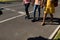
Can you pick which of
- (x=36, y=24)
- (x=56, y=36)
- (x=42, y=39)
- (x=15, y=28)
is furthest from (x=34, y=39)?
(x=36, y=24)

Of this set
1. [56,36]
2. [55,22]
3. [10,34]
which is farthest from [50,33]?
[55,22]

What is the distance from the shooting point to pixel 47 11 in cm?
1275

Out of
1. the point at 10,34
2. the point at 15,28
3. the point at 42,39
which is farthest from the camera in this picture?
the point at 15,28

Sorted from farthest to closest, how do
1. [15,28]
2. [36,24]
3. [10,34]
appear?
[36,24], [15,28], [10,34]

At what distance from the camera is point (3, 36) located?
1044cm

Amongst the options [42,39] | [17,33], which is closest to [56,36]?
[42,39]

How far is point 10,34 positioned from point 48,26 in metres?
2.51

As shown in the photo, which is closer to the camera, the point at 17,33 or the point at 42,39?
the point at 42,39

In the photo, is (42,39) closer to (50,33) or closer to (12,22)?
(50,33)

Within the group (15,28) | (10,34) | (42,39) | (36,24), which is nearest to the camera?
(42,39)

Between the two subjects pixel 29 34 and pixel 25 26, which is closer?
pixel 29 34

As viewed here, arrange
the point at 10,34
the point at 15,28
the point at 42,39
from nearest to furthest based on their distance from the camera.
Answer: the point at 42,39 → the point at 10,34 → the point at 15,28

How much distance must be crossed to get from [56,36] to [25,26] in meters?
2.73

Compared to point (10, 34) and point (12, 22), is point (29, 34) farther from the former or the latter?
point (12, 22)
